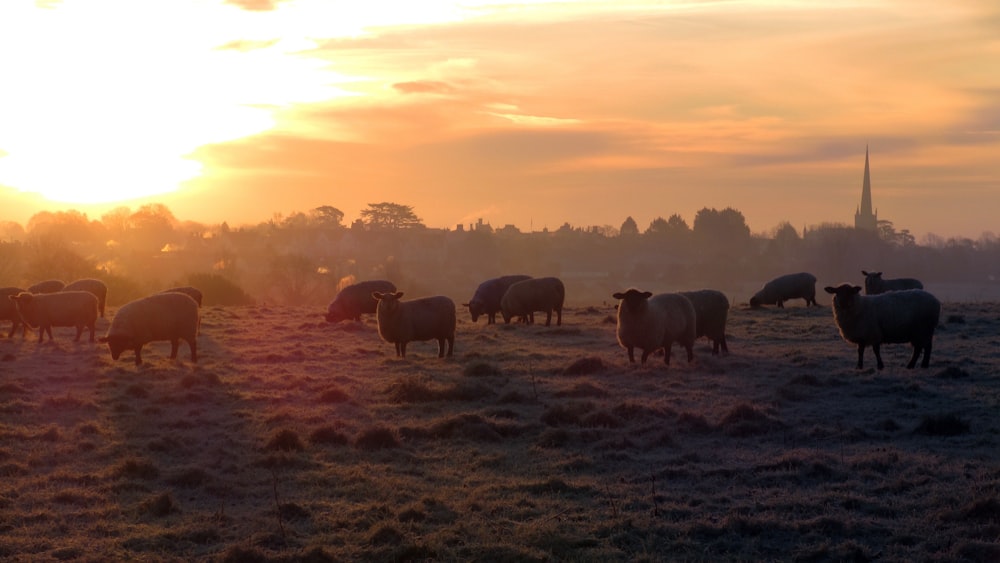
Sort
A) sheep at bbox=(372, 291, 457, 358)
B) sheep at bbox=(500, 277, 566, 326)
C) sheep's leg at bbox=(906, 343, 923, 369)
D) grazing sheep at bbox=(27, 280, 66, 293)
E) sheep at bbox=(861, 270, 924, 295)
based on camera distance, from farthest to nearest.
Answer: sheep at bbox=(861, 270, 924, 295), grazing sheep at bbox=(27, 280, 66, 293), sheep at bbox=(500, 277, 566, 326), sheep at bbox=(372, 291, 457, 358), sheep's leg at bbox=(906, 343, 923, 369)

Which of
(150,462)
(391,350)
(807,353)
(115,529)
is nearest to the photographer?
(115,529)

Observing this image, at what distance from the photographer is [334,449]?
14.2 metres

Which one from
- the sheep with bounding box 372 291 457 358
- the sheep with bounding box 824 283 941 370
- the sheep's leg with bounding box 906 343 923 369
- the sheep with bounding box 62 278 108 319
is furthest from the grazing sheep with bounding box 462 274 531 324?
the sheep's leg with bounding box 906 343 923 369

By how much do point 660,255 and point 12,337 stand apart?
4126 inches

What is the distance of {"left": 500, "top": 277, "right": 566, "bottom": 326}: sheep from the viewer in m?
32.5

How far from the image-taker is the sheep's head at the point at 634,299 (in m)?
21.4

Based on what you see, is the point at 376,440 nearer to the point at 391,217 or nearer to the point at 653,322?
the point at 653,322

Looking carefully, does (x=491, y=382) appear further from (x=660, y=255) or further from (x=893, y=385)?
(x=660, y=255)

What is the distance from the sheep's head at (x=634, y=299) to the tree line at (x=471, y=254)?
59339mm

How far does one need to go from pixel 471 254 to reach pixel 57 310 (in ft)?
314

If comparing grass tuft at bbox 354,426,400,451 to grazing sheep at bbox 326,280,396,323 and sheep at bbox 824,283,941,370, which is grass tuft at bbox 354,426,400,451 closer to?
sheep at bbox 824,283,941,370

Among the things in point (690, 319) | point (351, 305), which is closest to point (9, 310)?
point (351, 305)

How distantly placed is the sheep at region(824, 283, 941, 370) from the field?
68 cm

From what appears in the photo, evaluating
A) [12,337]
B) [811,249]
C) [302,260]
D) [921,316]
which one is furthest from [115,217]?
[921,316]
